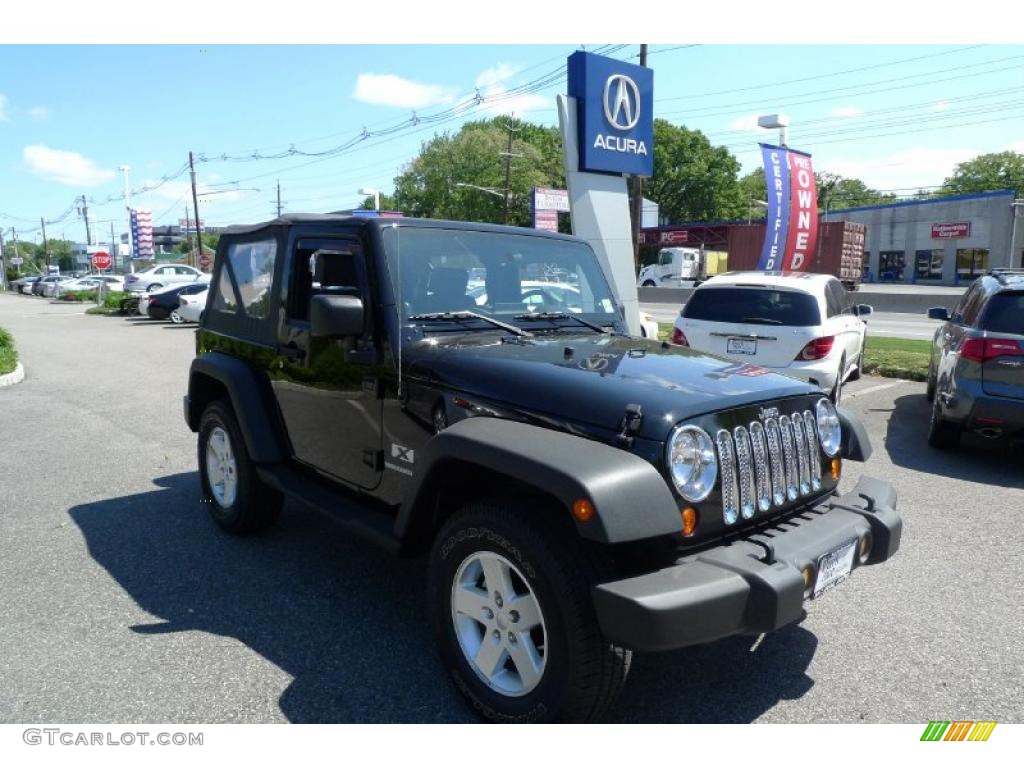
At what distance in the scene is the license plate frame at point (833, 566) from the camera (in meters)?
2.77

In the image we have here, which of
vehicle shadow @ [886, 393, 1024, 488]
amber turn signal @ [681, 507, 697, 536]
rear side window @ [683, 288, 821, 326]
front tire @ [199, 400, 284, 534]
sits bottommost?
vehicle shadow @ [886, 393, 1024, 488]

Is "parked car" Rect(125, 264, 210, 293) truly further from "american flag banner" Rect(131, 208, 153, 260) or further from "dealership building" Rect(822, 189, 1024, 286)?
"dealership building" Rect(822, 189, 1024, 286)

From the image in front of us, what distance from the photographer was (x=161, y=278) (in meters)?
32.9

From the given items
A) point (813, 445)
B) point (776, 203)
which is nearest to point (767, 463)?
point (813, 445)

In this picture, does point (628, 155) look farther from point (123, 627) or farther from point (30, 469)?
point (123, 627)

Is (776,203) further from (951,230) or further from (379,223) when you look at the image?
(951,230)

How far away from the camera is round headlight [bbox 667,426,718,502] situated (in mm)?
2643

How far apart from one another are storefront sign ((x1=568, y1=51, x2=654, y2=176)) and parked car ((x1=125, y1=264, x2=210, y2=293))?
22444 mm

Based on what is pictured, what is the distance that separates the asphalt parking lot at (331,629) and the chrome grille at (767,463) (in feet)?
2.71

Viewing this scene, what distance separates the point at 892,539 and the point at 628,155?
9992mm

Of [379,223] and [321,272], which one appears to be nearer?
[379,223]

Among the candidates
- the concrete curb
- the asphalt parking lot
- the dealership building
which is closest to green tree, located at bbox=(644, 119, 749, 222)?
the dealership building

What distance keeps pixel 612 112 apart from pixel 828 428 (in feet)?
31.1

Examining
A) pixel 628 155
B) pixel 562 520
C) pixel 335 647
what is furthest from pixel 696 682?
pixel 628 155
